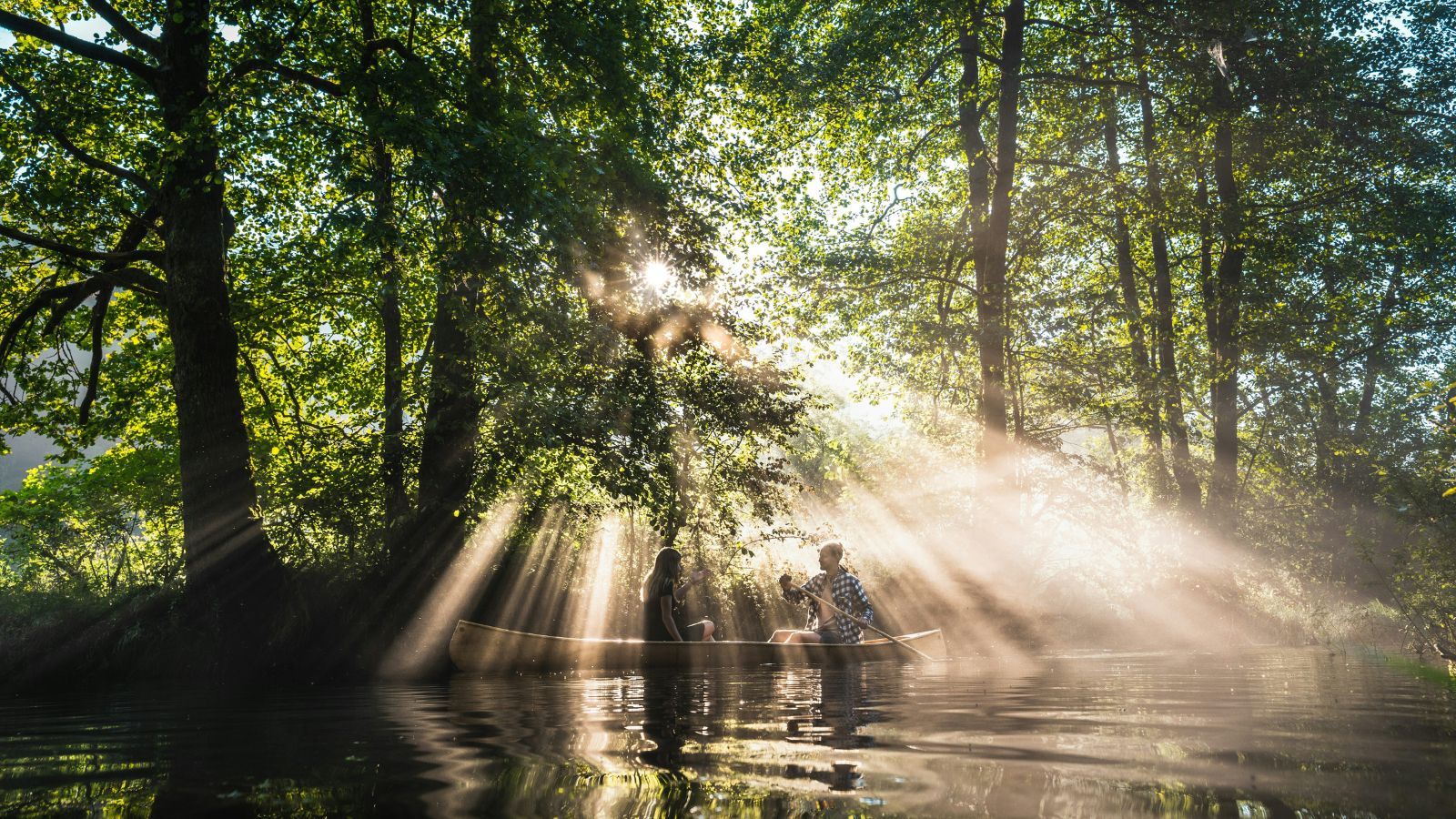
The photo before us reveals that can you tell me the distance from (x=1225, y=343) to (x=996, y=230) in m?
5.44

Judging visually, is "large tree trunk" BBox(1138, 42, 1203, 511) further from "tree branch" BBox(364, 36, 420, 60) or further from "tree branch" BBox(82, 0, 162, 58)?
"tree branch" BBox(82, 0, 162, 58)

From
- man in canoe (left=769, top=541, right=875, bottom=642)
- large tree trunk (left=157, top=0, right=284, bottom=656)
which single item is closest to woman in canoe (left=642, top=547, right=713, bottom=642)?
man in canoe (left=769, top=541, right=875, bottom=642)

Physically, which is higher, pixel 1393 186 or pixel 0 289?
pixel 1393 186

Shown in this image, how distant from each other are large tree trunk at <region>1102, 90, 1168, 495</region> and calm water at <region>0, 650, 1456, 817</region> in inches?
404

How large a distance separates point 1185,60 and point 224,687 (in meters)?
16.0

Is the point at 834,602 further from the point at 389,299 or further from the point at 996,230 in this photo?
the point at 389,299

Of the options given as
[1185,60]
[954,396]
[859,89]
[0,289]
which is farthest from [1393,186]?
[0,289]

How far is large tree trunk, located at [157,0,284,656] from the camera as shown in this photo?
859cm

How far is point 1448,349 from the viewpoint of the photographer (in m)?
20.5

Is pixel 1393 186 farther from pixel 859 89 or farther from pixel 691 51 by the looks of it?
pixel 691 51

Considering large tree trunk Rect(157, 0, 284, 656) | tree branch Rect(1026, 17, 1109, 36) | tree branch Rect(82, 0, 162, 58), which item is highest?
tree branch Rect(1026, 17, 1109, 36)

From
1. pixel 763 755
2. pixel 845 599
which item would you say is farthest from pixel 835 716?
pixel 845 599

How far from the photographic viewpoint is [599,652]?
8945 millimetres

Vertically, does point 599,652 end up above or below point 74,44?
below
